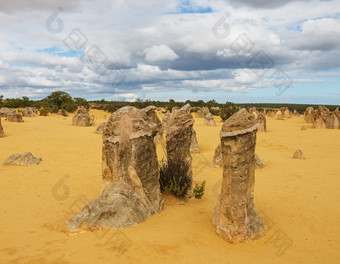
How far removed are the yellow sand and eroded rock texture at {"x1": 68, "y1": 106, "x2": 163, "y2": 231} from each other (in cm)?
28

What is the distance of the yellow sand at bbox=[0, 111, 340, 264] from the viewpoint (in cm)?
418

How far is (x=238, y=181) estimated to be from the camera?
480 cm

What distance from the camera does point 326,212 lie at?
621cm

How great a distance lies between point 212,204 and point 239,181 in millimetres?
2232

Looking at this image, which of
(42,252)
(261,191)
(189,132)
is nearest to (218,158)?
(261,191)

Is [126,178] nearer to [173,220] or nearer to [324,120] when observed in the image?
[173,220]

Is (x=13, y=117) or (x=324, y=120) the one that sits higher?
(x=13, y=117)

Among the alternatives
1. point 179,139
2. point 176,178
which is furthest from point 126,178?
point 179,139

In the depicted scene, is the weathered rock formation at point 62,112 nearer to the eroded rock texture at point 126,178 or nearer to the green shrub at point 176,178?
the green shrub at point 176,178

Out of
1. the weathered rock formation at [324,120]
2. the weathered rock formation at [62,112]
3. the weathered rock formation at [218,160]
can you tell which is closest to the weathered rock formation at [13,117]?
the weathered rock formation at [62,112]

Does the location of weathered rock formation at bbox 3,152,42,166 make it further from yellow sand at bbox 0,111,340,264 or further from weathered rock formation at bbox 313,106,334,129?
weathered rock formation at bbox 313,106,334,129

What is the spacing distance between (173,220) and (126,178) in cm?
132

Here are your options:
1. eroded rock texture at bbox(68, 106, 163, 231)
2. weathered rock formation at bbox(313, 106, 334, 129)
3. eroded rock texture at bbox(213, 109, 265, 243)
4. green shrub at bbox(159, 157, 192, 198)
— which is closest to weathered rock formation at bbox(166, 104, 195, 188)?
green shrub at bbox(159, 157, 192, 198)

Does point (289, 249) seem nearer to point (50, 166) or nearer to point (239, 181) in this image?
point (239, 181)
